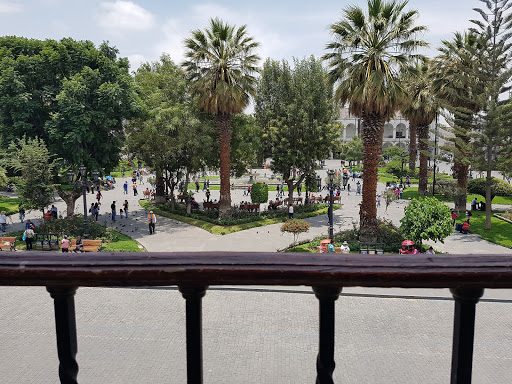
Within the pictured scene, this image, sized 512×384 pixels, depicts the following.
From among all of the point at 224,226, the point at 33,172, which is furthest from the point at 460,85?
the point at 33,172

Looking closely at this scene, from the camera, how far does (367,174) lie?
19.8 metres

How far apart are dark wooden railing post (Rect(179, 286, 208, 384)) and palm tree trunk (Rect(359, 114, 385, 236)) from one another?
19.1m

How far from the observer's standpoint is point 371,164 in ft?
64.6

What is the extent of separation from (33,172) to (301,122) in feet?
53.5

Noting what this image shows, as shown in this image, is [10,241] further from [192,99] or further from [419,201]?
[419,201]

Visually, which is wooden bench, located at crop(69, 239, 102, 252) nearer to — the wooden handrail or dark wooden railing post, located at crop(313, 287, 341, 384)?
the wooden handrail

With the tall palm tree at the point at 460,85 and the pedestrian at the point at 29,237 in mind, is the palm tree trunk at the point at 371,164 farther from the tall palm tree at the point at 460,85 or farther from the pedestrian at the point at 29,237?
the pedestrian at the point at 29,237

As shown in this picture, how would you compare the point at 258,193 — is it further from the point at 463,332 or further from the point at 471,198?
the point at 463,332

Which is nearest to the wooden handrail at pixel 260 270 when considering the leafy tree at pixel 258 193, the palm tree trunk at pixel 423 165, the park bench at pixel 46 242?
the park bench at pixel 46 242

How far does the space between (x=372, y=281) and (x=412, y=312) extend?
9.71 metres

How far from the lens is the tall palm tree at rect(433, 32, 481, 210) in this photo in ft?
80.8

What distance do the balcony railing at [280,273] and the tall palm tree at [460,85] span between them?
1021 inches

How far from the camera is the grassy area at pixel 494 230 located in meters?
21.8

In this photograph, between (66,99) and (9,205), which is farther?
(9,205)
